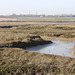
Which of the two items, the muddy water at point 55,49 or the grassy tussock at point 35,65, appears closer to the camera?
the grassy tussock at point 35,65

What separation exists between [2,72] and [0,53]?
414 cm

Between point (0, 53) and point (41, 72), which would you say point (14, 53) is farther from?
point (41, 72)

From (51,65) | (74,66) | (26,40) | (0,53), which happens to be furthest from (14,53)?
(26,40)

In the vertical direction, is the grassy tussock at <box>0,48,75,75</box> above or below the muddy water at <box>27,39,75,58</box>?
above

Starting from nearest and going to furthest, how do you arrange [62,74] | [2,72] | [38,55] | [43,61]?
[62,74]
[2,72]
[43,61]
[38,55]

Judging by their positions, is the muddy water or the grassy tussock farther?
the muddy water

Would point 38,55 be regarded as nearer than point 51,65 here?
No

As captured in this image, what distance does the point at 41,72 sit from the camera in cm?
1469

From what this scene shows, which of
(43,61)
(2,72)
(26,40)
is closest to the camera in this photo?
(2,72)

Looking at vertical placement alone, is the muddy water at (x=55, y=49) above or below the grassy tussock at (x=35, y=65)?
below

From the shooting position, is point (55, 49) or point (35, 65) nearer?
point (35, 65)

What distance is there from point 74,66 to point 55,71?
5.16 ft

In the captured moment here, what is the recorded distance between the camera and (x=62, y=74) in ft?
45.9

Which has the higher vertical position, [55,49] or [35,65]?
[35,65]
